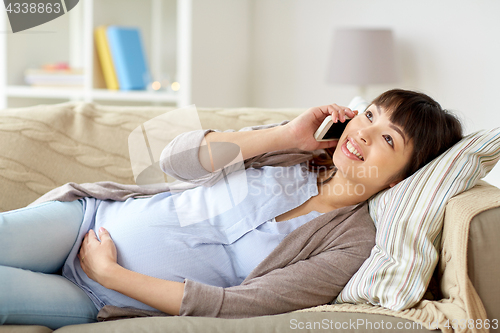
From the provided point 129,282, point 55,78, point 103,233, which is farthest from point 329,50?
point 129,282

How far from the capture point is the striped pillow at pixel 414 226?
2.88 feet

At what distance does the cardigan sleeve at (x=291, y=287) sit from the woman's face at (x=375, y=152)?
134mm

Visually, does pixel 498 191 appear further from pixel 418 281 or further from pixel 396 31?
pixel 396 31

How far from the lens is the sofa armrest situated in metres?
0.82

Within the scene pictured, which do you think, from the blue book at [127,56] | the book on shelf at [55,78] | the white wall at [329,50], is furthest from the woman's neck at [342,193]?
the book on shelf at [55,78]

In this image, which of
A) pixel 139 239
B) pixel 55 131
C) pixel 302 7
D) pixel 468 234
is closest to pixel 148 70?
pixel 302 7

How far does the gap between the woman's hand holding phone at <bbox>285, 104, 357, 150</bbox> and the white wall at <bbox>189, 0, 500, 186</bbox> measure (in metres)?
0.99

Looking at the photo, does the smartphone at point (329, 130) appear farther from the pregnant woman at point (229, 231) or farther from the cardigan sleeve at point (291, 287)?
the cardigan sleeve at point (291, 287)

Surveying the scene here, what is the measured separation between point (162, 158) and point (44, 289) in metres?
0.44

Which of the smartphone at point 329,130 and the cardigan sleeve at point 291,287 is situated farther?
the smartphone at point 329,130

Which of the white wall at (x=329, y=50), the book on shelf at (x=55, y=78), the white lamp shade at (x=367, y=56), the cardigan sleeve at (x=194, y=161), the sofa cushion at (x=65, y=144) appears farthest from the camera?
the book on shelf at (x=55, y=78)

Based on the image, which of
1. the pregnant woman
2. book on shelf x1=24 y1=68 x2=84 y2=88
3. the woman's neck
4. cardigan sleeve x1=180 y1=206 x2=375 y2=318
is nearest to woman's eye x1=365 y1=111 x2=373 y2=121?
the pregnant woman

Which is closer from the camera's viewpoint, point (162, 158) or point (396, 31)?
point (162, 158)

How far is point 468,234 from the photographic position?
82 centimetres
